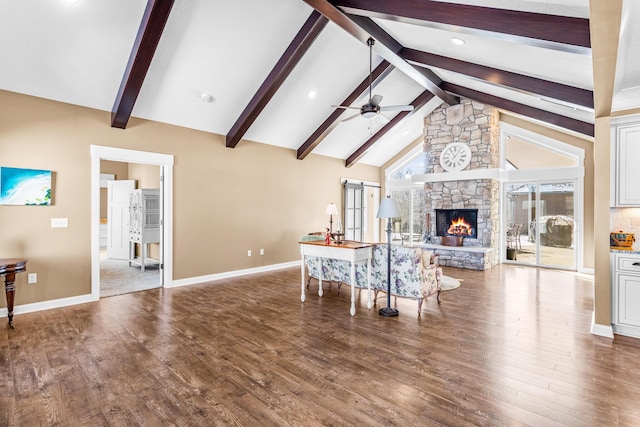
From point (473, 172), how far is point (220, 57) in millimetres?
6033

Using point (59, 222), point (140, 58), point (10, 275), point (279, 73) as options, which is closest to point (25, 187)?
point (59, 222)

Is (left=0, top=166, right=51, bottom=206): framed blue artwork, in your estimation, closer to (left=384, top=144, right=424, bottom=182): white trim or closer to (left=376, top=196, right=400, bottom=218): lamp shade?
(left=376, top=196, right=400, bottom=218): lamp shade

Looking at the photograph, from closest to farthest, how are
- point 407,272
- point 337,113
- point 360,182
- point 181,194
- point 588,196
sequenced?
point 407,272
point 181,194
point 588,196
point 337,113
point 360,182

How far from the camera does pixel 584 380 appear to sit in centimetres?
260

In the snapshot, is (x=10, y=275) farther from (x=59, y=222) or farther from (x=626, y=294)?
(x=626, y=294)

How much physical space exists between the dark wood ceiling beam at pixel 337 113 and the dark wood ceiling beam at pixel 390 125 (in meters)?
1.14

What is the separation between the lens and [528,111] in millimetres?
6398

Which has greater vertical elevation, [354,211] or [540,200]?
[540,200]

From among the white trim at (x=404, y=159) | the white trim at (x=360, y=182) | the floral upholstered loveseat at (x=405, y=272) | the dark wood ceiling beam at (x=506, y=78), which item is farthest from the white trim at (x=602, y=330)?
the white trim at (x=404, y=159)

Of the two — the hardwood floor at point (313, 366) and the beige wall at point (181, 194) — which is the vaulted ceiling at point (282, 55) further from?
the hardwood floor at point (313, 366)

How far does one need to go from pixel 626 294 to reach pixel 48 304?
7039mm

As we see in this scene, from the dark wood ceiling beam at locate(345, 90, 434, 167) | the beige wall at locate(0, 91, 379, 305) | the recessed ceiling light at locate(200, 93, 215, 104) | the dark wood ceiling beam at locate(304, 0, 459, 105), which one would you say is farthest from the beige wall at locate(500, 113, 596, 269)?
the recessed ceiling light at locate(200, 93, 215, 104)

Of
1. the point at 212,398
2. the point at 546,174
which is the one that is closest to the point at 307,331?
the point at 212,398

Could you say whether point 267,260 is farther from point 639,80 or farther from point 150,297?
point 639,80
